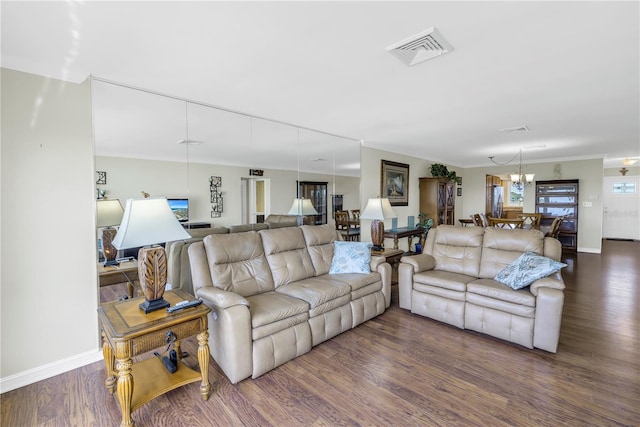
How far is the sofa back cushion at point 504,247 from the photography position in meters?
3.19

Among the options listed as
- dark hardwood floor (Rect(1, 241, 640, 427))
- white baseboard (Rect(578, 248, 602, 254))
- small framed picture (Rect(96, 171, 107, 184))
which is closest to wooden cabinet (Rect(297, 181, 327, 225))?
dark hardwood floor (Rect(1, 241, 640, 427))

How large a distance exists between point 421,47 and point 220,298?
2.29m

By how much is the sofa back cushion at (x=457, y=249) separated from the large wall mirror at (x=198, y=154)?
1592mm

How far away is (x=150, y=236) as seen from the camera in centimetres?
196

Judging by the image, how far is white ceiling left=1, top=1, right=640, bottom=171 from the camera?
5.50 feet

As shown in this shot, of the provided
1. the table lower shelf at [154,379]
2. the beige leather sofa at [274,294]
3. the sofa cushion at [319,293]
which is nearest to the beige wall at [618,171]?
the beige leather sofa at [274,294]

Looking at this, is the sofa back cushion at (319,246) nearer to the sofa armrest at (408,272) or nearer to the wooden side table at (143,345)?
the sofa armrest at (408,272)

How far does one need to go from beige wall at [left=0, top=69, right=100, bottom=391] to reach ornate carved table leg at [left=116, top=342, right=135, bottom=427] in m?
1.11

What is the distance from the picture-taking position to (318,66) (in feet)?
7.69

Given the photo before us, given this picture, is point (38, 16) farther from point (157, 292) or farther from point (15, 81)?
point (157, 292)

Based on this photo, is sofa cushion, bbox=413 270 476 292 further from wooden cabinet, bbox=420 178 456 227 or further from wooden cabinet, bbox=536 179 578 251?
wooden cabinet, bbox=536 179 578 251

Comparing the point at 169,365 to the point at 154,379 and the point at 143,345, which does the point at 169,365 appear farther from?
the point at 143,345

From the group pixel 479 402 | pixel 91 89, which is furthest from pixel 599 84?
pixel 91 89

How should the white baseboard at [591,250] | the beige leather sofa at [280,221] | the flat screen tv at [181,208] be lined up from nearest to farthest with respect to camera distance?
1. the flat screen tv at [181,208]
2. the beige leather sofa at [280,221]
3. the white baseboard at [591,250]
